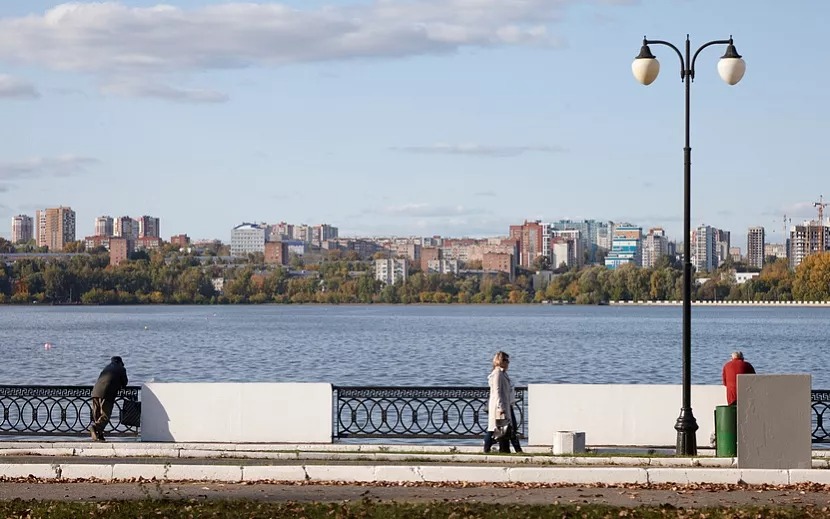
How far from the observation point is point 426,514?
14.2 m

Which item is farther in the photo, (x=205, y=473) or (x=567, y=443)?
(x=567, y=443)

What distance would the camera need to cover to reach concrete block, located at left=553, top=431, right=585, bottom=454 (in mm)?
20750

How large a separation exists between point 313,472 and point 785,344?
91377 millimetres

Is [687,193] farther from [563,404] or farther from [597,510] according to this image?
[597,510]

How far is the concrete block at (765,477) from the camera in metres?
17.1

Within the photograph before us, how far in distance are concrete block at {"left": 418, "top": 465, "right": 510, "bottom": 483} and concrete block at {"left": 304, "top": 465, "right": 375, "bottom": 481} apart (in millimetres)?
663

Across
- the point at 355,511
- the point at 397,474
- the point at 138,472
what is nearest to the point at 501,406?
the point at 397,474

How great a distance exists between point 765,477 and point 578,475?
7.70ft

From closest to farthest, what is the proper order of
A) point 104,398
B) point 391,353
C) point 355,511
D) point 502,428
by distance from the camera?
point 355,511, point 502,428, point 104,398, point 391,353

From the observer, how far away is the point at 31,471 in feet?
57.7

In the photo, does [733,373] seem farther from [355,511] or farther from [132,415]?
[132,415]

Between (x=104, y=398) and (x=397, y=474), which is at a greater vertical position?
(x=104, y=398)

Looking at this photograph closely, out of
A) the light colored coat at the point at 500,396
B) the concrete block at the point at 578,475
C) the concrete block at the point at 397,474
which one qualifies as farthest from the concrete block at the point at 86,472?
the light colored coat at the point at 500,396

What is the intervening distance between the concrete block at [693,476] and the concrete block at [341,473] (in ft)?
11.6
